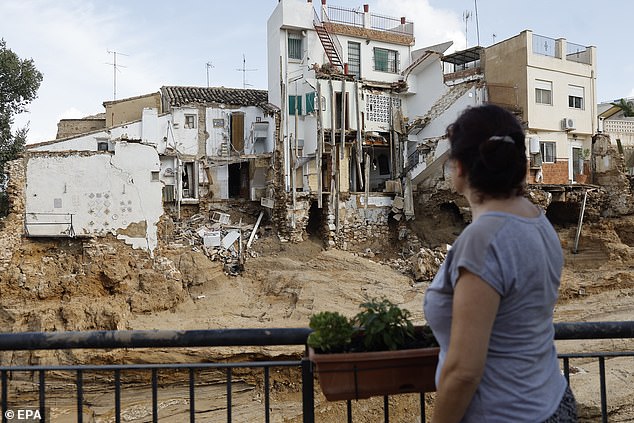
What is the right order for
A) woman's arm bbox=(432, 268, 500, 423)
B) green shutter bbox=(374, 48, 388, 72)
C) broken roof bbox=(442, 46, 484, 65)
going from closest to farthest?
woman's arm bbox=(432, 268, 500, 423) → broken roof bbox=(442, 46, 484, 65) → green shutter bbox=(374, 48, 388, 72)

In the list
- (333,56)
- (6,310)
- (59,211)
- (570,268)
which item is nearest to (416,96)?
(333,56)

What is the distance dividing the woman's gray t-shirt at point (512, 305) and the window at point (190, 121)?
2775 centimetres

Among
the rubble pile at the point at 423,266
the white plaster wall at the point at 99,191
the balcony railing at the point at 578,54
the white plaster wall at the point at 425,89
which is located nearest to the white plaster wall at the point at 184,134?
the white plaster wall at the point at 99,191

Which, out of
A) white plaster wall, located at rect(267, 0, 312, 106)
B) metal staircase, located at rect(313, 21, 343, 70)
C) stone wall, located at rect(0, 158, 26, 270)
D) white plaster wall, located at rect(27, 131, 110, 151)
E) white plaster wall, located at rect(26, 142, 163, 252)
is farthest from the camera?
metal staircase, located at rect(313, 21, 343, 70)

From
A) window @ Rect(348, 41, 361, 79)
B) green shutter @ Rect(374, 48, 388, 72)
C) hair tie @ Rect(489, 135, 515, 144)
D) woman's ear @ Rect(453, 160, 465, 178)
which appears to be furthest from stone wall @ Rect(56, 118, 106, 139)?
hair tie @ Rect(489, 135, 515, 144)

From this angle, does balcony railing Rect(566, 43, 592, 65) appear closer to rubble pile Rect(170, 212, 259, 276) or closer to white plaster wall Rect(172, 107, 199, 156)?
rubble pile Rect(170, 212, 259, 276)

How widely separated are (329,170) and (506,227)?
1013 inches

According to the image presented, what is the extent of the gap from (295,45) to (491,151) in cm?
2817

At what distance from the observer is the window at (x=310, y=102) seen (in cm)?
2691

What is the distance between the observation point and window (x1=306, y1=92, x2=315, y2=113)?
88.3 ft

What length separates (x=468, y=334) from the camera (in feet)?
5.49

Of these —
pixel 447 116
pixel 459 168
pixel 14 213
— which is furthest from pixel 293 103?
pixel 459 168

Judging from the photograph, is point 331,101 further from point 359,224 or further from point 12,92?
point 12,92

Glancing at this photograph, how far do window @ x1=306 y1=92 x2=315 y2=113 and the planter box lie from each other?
25.3 meters
